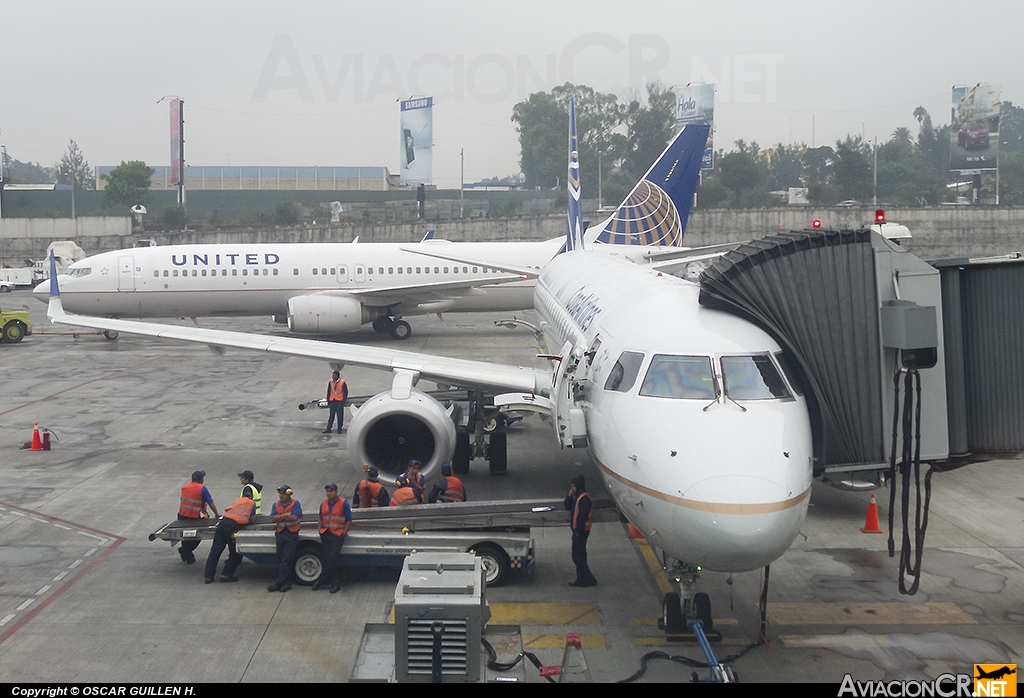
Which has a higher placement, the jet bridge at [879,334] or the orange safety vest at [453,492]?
the jet bridge at [879,334]

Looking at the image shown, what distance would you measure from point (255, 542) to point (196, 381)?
19399 millimetres

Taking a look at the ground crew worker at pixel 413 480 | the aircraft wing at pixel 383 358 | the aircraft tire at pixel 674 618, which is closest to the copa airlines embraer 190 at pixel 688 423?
the aircraft tire at pixel 674 618

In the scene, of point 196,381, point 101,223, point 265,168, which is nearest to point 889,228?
point 196,381

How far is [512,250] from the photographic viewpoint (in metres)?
41.6

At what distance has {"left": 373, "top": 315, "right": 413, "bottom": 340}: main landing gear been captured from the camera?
1610 inches

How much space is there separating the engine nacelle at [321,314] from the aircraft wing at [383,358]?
A: 1577 cm

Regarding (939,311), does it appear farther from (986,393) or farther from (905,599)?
(905,599)

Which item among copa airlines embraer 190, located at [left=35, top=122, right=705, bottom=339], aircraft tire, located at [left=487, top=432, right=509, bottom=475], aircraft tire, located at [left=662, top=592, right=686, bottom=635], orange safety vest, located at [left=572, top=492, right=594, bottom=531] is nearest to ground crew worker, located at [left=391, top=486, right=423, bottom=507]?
orange safety vest, located at [left=572, top=492, right=594, bottom=531]

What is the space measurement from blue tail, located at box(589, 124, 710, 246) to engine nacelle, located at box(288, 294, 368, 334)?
1116cm

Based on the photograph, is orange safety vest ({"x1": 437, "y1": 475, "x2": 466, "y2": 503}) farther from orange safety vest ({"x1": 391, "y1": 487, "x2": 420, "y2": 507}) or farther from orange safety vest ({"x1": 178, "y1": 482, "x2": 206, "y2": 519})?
orange safety vest ({"x1": 178, "y1": 482, "x2": 206, "y2": 519})

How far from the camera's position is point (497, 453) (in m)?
18.7

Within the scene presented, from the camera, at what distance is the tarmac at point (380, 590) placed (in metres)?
10.5

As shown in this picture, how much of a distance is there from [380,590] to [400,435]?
14.0 feet

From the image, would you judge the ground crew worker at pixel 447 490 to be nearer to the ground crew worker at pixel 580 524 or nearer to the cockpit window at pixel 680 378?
the ground crew worker at pixel 580 524
